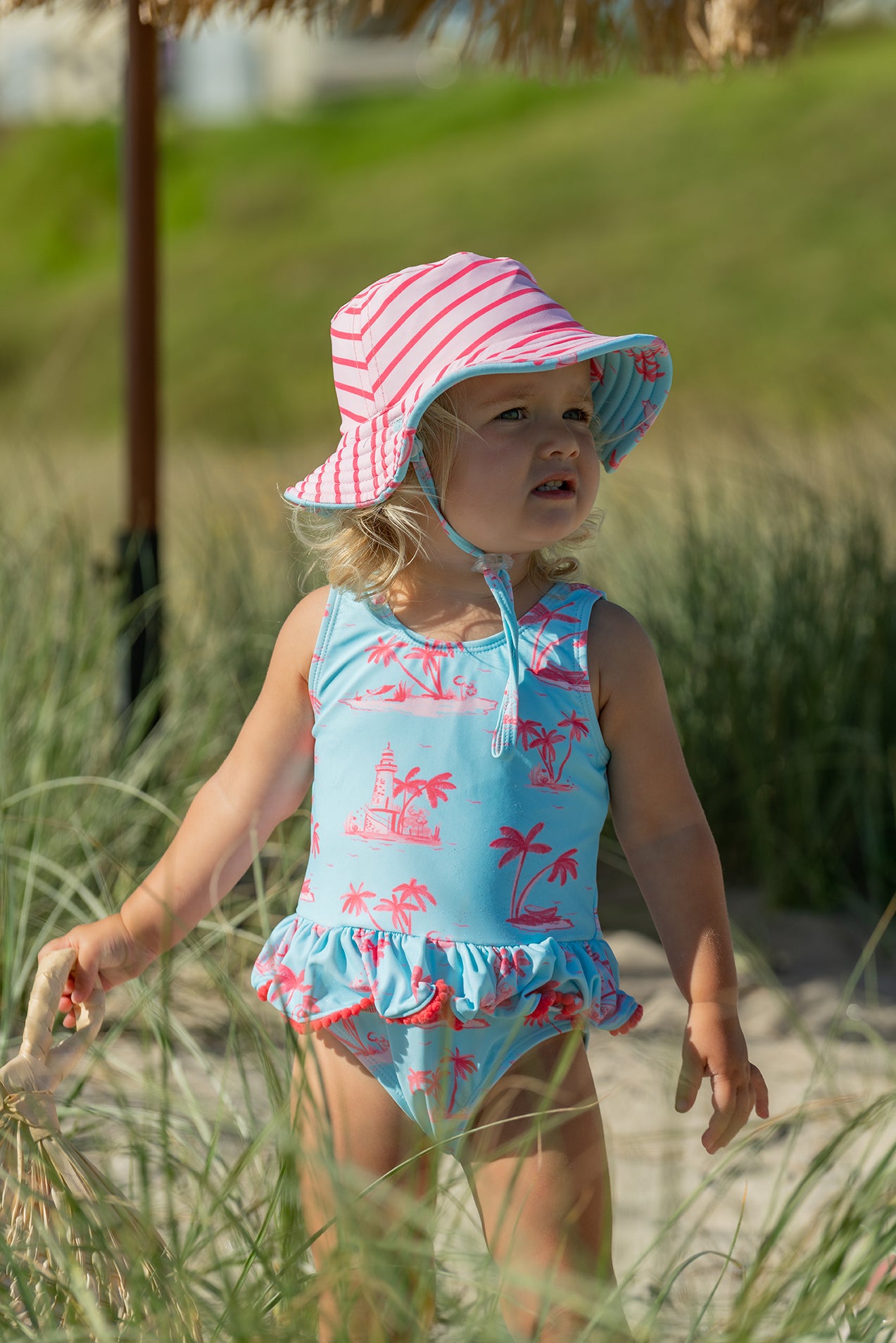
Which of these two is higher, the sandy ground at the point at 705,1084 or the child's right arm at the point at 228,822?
the child's right arm at the point at 228,822

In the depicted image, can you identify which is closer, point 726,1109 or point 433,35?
point 726,1109

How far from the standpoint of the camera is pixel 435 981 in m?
1.42

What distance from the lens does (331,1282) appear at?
111cm

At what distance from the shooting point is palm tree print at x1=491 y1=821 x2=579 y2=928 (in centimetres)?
146

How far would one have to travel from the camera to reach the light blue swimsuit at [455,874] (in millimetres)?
1437

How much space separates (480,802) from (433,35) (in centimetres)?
177

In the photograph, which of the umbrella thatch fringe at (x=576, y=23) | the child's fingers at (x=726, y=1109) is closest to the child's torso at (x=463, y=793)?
the child's fingers at (x=726, y=1109)

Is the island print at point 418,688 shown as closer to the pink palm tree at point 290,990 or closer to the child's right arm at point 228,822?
the child's right arm at point 228,822

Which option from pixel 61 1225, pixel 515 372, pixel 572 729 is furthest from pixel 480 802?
pixel 61 1225

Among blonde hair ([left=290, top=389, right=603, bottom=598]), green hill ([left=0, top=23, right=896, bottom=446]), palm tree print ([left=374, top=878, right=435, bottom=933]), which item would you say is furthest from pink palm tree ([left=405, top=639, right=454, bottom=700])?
green hill ([left=0, top=23, right=896, bottom=446])

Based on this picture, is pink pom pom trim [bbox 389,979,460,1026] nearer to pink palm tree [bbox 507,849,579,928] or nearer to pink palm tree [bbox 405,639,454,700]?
pink palm tree [bbox 507,849,579,928]

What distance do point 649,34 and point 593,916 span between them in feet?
6.20

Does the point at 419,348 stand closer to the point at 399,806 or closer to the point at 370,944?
the point at 399,806

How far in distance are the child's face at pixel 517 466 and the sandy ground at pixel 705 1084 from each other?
0.59 m
